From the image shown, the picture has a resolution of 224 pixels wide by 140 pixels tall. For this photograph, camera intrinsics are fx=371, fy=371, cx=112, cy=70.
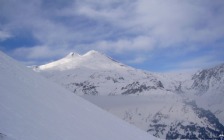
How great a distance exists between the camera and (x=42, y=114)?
2133 cm

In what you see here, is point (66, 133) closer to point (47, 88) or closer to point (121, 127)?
point (47, 88)

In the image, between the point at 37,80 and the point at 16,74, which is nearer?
the point at 16,74

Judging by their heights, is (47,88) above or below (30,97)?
above

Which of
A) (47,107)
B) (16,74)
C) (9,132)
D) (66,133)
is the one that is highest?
(16,74)

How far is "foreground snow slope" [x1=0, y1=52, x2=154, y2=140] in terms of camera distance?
17562 millimetres

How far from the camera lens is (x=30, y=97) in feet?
74.4

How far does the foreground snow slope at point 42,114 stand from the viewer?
17.6m

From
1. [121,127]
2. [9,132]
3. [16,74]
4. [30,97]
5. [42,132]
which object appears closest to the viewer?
[9,132]

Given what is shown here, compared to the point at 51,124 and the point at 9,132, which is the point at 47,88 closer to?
the point at 51,124

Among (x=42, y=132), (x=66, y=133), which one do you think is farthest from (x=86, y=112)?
(x=42, y=132)

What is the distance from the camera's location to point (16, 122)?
57.0ft

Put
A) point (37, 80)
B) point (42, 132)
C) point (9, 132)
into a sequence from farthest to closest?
point (37, 80)
point (42, 132)
point (9, 132)

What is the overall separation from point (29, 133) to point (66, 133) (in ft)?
13.0

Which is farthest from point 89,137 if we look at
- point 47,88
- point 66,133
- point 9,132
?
point 9,132
